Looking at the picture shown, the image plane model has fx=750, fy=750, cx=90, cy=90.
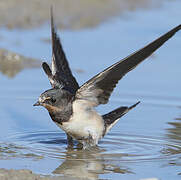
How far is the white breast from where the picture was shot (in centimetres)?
744

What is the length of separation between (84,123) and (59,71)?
95 centimetres

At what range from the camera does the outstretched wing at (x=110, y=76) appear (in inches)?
271

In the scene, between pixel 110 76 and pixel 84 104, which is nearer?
pixel 110 76

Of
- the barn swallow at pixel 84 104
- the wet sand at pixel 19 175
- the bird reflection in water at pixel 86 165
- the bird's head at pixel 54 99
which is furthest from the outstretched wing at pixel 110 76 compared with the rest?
the wet sand at pixel 19 175

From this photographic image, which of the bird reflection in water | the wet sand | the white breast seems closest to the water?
the bird reflection in water

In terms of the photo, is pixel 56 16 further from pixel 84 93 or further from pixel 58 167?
pixel 58 167

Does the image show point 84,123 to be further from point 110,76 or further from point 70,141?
point 110,76

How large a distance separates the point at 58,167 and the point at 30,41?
5183mm

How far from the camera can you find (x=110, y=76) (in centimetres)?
723

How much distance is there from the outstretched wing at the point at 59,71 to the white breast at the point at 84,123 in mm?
312

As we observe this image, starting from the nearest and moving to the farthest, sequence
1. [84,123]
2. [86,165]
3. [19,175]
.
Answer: [19,175] < [86,165] < [84,123]

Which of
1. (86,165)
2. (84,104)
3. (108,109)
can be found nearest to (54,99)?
(84,104)

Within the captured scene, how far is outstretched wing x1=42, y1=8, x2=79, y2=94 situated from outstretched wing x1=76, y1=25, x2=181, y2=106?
1.16 ft

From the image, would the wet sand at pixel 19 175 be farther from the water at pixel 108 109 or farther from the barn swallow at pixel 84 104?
the barn swallow at pixel 84 104
